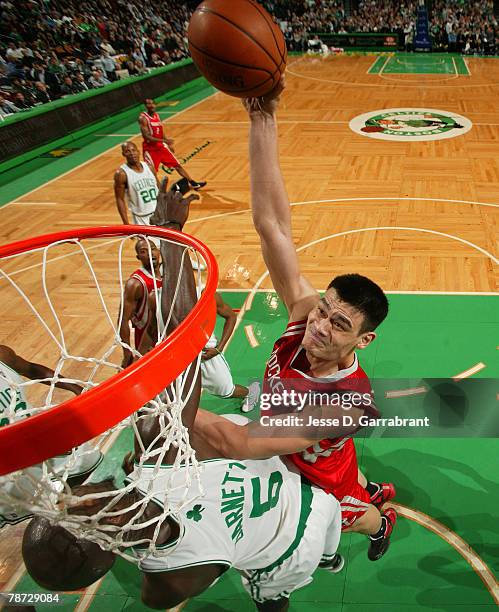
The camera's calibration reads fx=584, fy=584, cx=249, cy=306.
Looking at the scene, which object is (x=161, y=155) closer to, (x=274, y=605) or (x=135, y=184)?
(x=135, y=184)

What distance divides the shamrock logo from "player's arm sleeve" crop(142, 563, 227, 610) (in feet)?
0.51

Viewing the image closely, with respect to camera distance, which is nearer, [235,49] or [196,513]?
[196,513]

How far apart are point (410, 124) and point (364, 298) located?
1074cm

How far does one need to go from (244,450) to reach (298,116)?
12.3m

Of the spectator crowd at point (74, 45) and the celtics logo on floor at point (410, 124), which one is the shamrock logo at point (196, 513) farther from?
the spectator crowd at point (74, 45)

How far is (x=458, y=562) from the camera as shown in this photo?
309 cm

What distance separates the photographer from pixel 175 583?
77.3 inches

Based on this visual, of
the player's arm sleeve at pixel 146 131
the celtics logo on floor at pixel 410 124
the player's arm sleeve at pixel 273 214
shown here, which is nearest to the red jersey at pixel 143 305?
the player's arm sleeve at pixel 273 214

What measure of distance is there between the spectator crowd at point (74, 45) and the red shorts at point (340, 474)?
11.6 m

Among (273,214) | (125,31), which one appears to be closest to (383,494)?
(273,214)

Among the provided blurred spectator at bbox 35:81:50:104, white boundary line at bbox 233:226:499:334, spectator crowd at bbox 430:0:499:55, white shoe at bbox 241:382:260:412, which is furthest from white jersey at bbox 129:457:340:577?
spectator crowd at bbox 430:0:499:55

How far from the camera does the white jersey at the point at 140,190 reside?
6.07 metres

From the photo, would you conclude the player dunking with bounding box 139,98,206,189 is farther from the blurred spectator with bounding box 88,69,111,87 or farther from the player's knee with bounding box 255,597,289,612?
the blurred spectator with bounding box 88,69,111,87

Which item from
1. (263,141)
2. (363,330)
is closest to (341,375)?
(363,330)
